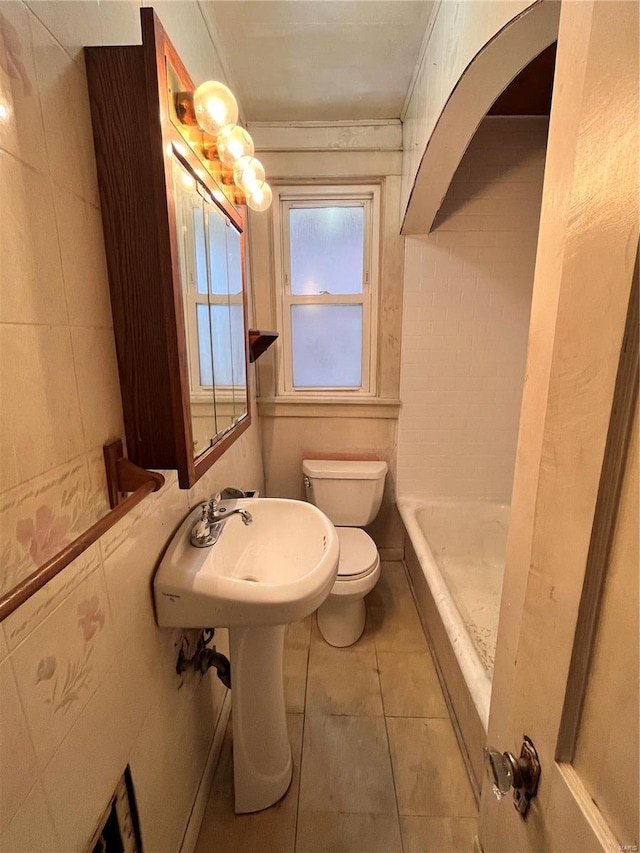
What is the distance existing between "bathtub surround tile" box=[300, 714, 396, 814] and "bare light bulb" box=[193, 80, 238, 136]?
1889 mm

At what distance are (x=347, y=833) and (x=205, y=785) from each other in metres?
0.46

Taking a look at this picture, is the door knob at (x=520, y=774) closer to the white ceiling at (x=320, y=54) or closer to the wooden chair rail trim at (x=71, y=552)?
the wooden chair rail trim at (x=71, y=552)

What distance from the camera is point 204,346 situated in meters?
0.95

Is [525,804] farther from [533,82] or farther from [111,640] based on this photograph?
[533,82]

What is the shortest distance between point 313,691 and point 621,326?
1.73 metres

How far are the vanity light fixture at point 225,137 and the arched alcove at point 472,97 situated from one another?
590 millimetres

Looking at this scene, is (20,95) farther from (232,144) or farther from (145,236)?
(232,144)

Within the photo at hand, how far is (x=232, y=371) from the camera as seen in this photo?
1.18m

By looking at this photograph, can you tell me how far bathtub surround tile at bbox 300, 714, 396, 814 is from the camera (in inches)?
45.9

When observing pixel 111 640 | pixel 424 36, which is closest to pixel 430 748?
pixel 111 640

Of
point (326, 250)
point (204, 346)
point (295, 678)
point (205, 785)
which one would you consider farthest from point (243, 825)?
point (326, 250)

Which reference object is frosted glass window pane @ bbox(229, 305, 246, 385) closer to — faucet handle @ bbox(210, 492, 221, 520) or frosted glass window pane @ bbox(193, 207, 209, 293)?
frosted glass window pane @ bbox(193, 207, 209, 293)

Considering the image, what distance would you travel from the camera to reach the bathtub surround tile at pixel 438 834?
3.50ft

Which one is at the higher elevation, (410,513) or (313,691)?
(410,513)
